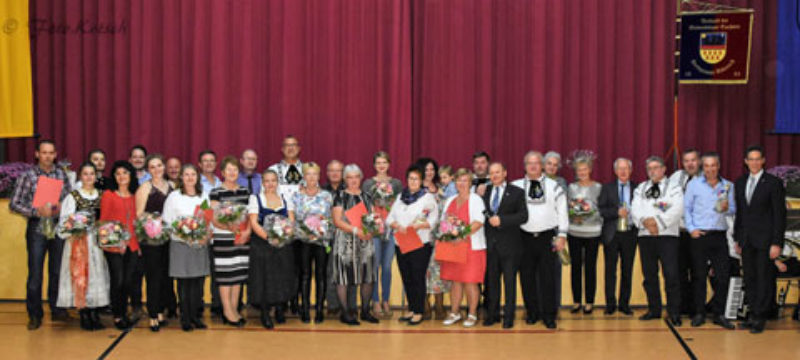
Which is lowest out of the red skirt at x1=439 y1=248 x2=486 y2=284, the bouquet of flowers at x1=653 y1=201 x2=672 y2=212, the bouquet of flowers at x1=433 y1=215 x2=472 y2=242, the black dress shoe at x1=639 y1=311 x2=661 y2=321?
the black dress shoe at x1=639 y1=311 x2=661 y2=321

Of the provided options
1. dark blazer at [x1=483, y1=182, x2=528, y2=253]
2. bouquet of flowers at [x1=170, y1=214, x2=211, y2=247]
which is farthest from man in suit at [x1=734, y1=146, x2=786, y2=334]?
bouquet of flowers at [x1=170, y1=214, x2=211, y2=247]

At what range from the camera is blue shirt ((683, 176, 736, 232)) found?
266 inches

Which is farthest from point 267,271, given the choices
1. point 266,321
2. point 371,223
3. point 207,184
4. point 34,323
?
point 34,323

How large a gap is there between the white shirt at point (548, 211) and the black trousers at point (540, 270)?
0.08m

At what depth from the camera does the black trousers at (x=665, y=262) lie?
6.86 m

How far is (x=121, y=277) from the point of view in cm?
654

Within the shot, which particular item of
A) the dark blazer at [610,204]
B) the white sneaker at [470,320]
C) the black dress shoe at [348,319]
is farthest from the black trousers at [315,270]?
the dark blazer at [610,204]

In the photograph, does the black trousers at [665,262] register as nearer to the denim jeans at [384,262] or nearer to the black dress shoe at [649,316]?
the black dress shoe at [649,316]

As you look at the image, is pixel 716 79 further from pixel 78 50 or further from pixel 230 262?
pixel 78 50

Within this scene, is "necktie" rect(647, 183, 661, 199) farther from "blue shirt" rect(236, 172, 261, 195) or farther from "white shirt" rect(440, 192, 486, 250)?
"blue shirt" rect(236, 172, 261, 195)

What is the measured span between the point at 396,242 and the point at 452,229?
1.91 feet

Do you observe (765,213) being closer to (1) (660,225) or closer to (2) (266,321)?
(1) (660,225)

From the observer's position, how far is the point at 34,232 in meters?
6.78

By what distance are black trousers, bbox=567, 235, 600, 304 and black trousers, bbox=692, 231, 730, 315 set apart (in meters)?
0.90
